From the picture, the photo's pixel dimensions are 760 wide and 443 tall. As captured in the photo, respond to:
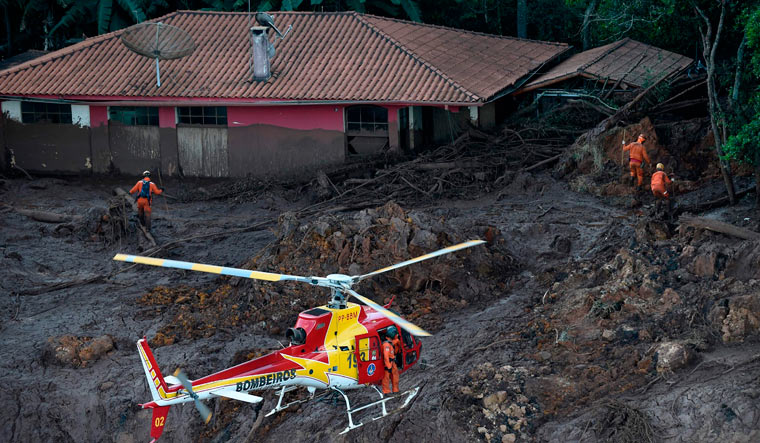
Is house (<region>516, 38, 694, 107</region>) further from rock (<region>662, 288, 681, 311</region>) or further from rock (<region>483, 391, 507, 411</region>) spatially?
rock (<region>483, 391, 507, 411</region>)

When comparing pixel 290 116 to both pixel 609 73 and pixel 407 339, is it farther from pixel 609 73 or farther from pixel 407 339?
pixel 407 339

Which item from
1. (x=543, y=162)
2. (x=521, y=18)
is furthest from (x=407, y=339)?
(x=521, y=18)

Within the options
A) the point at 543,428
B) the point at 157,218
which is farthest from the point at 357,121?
the point at 543,428

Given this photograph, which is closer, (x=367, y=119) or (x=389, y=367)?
(x=389, y=367)

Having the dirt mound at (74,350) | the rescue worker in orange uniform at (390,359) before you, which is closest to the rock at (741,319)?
the rescue worker in orange uniform at (390,359)

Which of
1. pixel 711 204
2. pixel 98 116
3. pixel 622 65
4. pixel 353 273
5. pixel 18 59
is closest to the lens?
pixel 353 273

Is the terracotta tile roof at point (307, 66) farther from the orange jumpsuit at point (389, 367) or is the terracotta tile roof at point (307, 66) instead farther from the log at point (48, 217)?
the orange jumpsuit at point (389, 367)
